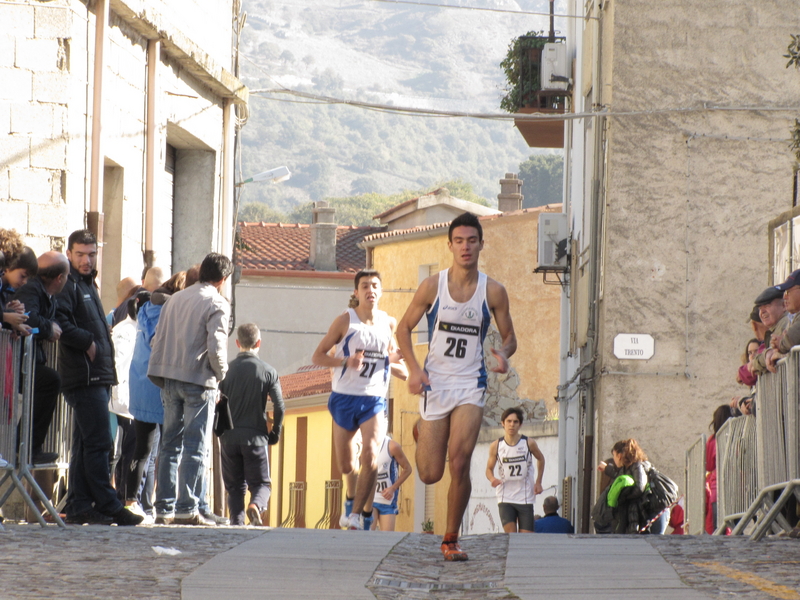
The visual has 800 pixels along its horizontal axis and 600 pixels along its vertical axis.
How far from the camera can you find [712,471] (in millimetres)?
12125

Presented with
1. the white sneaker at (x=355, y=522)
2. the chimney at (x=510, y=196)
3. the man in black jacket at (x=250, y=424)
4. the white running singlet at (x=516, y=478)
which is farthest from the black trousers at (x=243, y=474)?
the chimney at (x=510, y=196)

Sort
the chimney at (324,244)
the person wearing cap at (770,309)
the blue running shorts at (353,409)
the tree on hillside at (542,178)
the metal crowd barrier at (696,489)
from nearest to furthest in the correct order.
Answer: the person wearing cap at (770,309) < the blue running shorts at (353,409) < the metal crowd barrier at (696,489) < the chimney at (324,244) < the tree on hillside at (542,178)

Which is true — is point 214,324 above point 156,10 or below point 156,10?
below

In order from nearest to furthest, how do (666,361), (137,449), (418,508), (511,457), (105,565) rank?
(105,565) < (137,449) < (511,457) < (666,361) < (418,508)

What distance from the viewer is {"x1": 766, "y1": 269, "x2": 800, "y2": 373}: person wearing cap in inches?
322

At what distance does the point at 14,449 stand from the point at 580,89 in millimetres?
16719

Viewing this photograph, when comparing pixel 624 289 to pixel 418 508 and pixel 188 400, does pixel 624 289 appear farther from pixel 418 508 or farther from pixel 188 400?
pixel 418 508

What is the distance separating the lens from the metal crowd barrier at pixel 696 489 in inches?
487

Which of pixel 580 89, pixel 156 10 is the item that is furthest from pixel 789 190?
pixel 156 10

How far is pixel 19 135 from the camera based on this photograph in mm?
12500

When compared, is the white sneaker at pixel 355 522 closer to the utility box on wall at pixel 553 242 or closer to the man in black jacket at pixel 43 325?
the man in black jacket at pixel 43 325

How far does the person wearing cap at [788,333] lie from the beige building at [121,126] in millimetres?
6827

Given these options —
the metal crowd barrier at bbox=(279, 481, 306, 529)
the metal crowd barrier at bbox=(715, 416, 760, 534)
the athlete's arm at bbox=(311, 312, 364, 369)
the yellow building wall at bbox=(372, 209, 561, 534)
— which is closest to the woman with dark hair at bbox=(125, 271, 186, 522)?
the athlete's arm at bbox=(311, 312, 364, 369)

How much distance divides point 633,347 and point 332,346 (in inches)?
328
